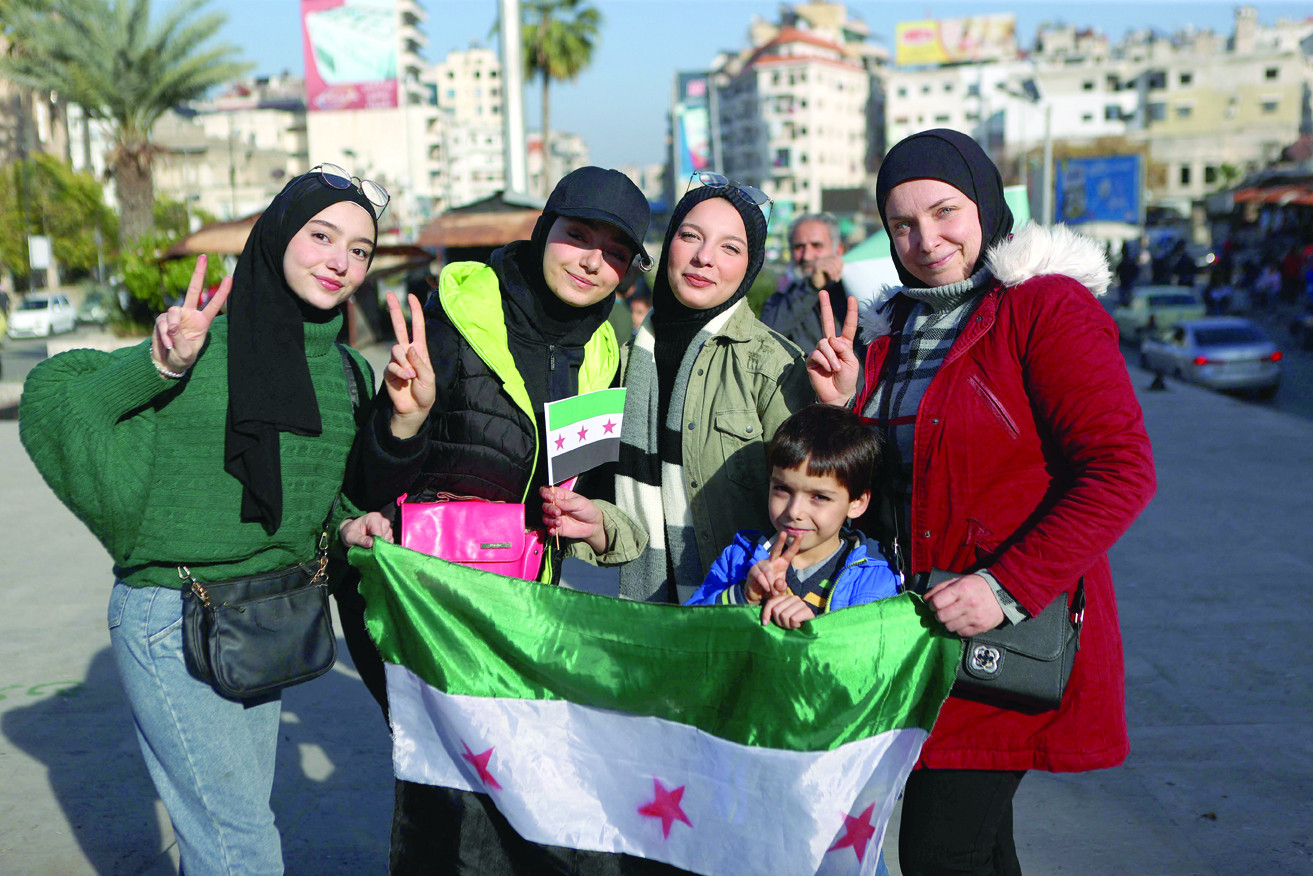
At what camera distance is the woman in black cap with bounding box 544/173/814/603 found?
2947mm

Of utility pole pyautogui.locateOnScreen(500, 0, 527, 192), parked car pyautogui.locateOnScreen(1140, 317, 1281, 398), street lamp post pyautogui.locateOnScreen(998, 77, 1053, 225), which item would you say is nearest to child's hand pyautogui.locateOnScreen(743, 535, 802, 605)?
utility pole pyautogui.locateOnScreen(500, 0, 527, 192)

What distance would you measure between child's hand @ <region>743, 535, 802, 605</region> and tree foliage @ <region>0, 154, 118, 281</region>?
48493mm

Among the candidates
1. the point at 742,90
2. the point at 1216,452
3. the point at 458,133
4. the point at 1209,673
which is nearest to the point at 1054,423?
the point at 1209,673

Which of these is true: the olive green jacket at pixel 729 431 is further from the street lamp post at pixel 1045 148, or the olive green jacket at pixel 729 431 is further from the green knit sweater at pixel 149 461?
the street lamp post at pixel 1045 148

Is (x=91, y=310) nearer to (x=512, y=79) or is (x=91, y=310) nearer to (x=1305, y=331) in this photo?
(x=512, y=79)

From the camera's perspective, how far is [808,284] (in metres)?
6.80

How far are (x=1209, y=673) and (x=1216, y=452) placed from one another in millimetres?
6280

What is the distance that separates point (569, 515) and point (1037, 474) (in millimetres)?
1183

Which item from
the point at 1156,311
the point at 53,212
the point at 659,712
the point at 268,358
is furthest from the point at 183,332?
the point at 53,212

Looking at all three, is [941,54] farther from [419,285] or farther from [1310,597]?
[1310,597]

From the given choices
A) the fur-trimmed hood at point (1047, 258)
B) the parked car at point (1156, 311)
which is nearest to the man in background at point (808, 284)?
the fur-trimmed hood at point (1047, 258)

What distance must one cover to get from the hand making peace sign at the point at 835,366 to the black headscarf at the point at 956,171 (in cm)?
27

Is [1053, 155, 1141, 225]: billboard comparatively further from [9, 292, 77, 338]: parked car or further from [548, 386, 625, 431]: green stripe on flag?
[548, 386, 625, 431]: green stripe on flag

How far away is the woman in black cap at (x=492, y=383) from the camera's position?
8.86ft
